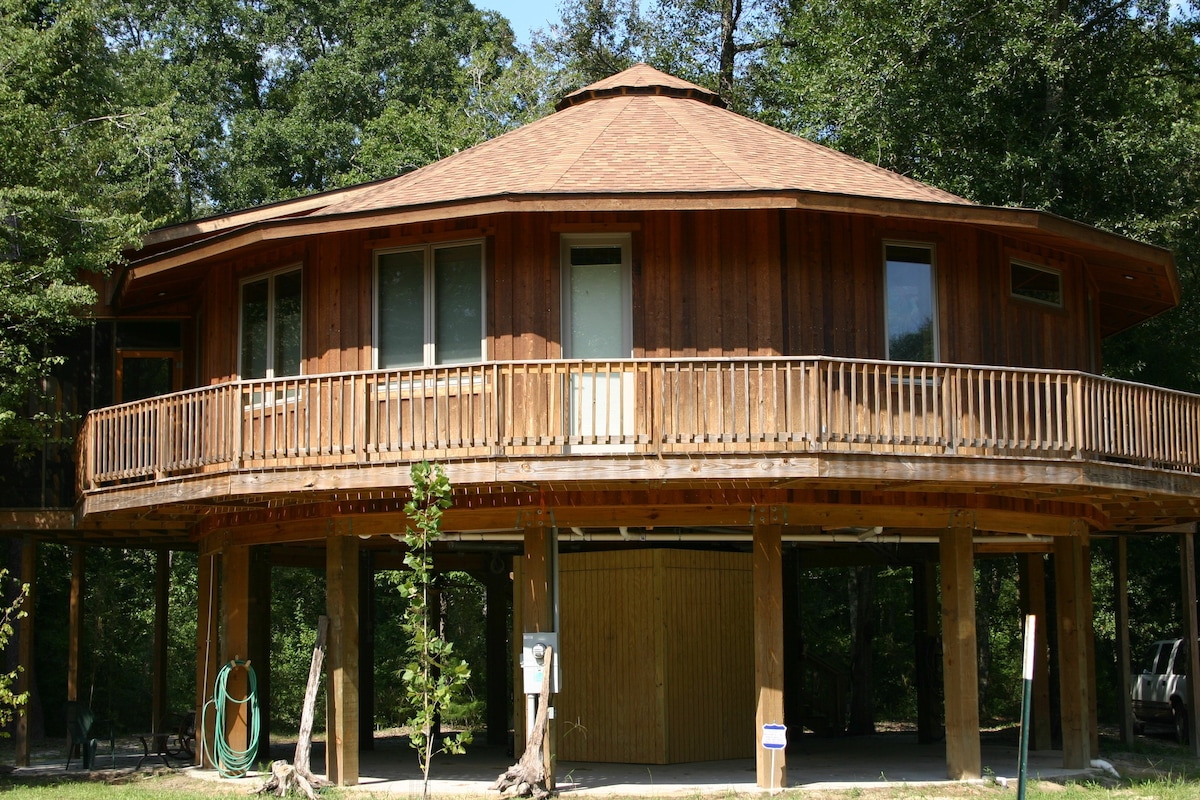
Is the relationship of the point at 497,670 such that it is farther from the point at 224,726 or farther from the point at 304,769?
the point at 304,769

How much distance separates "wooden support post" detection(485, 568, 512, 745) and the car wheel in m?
12.4

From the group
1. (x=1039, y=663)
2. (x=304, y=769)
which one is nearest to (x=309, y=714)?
(x=304, y=769)

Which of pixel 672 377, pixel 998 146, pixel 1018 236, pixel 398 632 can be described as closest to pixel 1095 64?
pixel 998 146

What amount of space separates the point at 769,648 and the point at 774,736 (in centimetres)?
101

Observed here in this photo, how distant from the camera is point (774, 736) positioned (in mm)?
16062

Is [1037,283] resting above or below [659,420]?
above

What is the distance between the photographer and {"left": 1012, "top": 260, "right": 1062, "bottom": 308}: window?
19438 mm

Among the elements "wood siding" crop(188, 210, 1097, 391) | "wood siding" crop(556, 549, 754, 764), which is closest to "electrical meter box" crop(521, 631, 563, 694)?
"wood siding" crop(556, 549, 754, 764)

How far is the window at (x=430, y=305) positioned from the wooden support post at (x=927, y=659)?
10.1 meters

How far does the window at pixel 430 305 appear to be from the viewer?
58.8ft

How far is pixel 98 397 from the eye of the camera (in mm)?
23094

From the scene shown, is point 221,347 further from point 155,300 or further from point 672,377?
point 672,377

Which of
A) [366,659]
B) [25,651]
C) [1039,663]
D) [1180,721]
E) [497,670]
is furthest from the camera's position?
[1180,721]

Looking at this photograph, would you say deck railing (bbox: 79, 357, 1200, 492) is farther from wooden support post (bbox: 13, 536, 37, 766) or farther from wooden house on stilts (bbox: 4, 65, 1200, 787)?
wooden support post (bbox: 13, 536, 37, 766)
